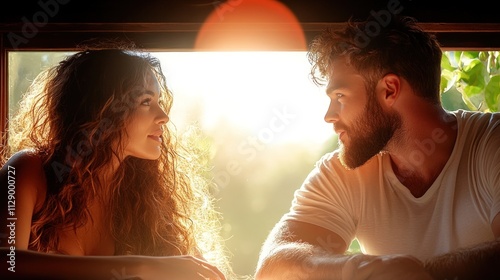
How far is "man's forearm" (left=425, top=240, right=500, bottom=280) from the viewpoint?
1572mm

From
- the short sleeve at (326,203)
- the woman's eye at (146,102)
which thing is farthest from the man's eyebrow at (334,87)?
the woman's eye at (146,102)

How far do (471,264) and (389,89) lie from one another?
1.91ft

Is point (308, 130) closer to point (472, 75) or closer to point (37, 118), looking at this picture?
point (472, 75)

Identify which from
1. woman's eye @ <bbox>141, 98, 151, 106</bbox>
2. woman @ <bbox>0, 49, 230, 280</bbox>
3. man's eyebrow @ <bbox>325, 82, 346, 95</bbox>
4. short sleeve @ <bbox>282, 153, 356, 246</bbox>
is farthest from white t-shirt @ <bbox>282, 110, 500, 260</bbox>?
woman's eye @ <bbox>141, 98, 151, 106</bbox>

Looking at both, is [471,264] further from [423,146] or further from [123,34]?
[123,34]

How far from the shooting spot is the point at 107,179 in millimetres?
1835

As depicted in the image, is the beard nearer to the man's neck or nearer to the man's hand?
the man's neck

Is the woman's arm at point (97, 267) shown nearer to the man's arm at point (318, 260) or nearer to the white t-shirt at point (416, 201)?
the man's arm at point (318, 260)

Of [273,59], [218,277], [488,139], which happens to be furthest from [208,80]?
[488,139]

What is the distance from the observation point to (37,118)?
6.02 ft

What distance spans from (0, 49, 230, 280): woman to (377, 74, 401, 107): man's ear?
1.99 ft

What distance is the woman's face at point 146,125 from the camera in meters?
1.76

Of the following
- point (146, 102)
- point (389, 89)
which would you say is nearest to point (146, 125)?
point (146, 102)

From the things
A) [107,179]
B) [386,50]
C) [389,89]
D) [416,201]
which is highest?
[386,50]
